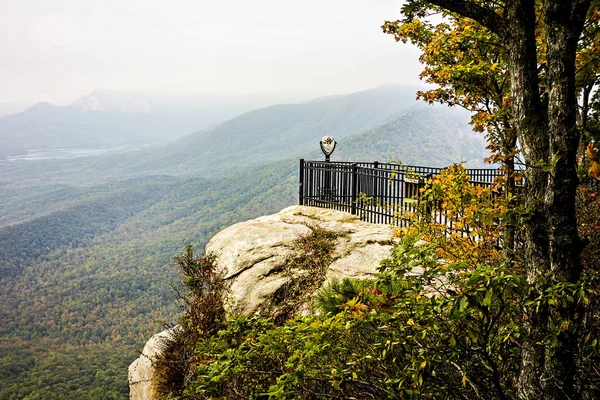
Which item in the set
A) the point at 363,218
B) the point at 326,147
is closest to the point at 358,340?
the point at 363,218

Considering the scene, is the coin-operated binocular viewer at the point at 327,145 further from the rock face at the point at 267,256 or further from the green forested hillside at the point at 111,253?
the green forested hillside at the point at 111,253

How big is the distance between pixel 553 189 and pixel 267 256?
6.41 m

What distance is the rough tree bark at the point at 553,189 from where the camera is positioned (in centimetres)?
227

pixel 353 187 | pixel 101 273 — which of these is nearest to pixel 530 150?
pixel 353 187

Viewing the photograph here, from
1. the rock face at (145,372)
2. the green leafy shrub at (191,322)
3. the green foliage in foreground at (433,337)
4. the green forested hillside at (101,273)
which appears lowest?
the green forested hillside at (101,273)

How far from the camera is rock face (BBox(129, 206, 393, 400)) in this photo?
23.8 ft

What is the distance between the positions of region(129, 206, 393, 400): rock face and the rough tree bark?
4.27m

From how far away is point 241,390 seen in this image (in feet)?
12.2

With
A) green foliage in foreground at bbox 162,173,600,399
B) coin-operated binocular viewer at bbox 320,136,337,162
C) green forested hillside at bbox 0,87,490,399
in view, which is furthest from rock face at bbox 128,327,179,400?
green forested hillside at bbox 0,87,490,399

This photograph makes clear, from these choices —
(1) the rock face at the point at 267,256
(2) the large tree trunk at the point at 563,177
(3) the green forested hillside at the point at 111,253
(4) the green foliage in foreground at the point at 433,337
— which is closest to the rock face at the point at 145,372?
(1) the rock face at the point at 267,256

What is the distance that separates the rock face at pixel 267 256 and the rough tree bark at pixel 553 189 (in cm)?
427

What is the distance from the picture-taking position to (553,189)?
2328 millimetres

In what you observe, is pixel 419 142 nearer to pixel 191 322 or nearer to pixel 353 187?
pixel 353 187

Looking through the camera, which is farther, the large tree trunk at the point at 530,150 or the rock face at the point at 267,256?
the rock face at the point at 267,256
